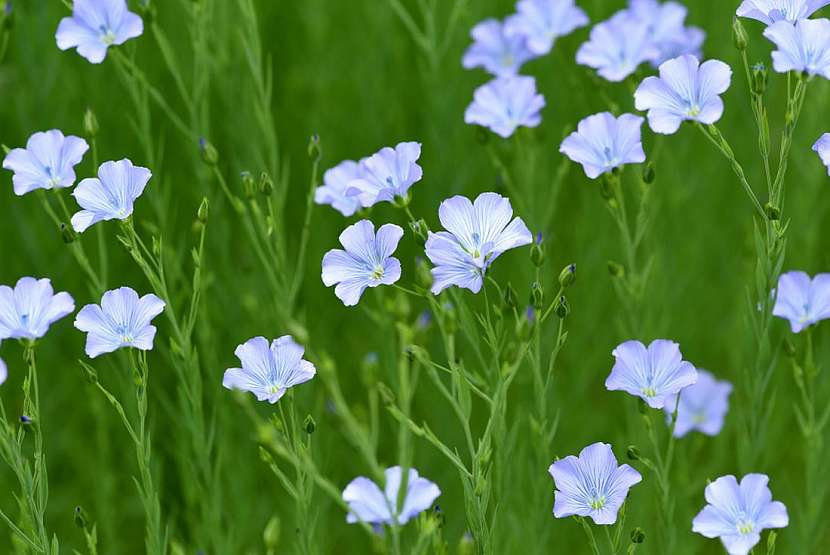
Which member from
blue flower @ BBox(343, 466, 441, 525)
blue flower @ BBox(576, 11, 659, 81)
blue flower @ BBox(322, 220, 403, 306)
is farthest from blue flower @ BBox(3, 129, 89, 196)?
blue flower @ BBox(576, 11, 659, 81)

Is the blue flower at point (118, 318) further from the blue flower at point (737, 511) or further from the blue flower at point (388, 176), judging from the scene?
the blue flower at point (737, 511)

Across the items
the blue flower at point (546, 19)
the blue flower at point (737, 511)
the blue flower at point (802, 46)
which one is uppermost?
the blue flower at point (802, 46)

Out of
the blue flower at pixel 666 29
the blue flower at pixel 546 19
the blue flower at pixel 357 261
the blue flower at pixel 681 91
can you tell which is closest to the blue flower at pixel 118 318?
the blue flower at pixel 357 261

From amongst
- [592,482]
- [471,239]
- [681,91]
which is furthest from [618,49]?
[592,482]

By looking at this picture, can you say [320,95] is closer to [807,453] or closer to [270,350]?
[270,350]

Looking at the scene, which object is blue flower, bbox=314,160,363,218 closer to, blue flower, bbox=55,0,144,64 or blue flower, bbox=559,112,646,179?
blue flower, bbox=559,112,646,179

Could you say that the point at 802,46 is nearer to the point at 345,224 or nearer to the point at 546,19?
the point at 546,19
